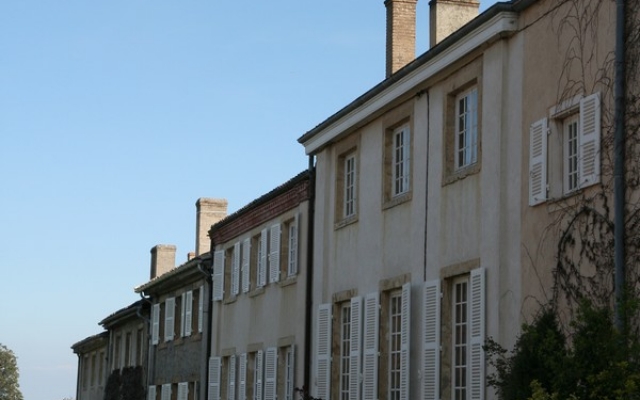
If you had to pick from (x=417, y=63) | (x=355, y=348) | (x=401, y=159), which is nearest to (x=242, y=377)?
(x=355, y=348)

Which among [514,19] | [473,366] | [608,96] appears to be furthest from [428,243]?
[608,96]

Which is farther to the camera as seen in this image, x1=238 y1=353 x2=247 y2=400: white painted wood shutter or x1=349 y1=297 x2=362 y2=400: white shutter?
x1=238 y1=353 x2=247 y2=400: white painted wood shutter

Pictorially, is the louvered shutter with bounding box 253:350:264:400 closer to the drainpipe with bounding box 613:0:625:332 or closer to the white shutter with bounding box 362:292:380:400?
the white shutter with bounding box 362:292:380:400

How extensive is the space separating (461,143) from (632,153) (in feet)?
18.4

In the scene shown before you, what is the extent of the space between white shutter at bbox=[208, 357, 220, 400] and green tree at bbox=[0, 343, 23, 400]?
69324 millimetres

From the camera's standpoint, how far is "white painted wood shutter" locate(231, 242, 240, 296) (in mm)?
35219

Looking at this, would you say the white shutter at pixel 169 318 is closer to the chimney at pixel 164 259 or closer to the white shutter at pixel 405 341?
the chimney at pixel 164 259

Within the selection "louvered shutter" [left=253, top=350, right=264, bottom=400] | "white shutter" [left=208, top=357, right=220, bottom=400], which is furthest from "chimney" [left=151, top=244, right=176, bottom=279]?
"louvered shutter" [left=253, top=350, right=264, bottom=400]

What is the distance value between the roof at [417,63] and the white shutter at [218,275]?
7.86 m

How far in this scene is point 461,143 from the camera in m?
22.4

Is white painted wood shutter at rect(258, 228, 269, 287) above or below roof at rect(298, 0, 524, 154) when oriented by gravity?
below

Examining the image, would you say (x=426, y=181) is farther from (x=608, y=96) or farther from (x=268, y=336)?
(x=268, y=336)

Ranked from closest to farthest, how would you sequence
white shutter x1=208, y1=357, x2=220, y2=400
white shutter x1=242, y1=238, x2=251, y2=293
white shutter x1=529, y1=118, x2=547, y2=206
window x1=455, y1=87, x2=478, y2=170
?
white shutter x1=529, y1=118, x2=547, y2=206 < window x1=455, y1=87, x2=478, y2=170 < white shutter x1=242, y1=238, x2=251, y2=293 < white shutter x1=208, y1=357, x2=220, y2=400

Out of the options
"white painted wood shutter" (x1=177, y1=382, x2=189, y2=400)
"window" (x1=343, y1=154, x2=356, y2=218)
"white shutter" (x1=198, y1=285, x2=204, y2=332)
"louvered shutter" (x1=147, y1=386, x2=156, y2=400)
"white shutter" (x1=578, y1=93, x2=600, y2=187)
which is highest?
"window" (x1=343, y1=154, x2=356, y2=218)
